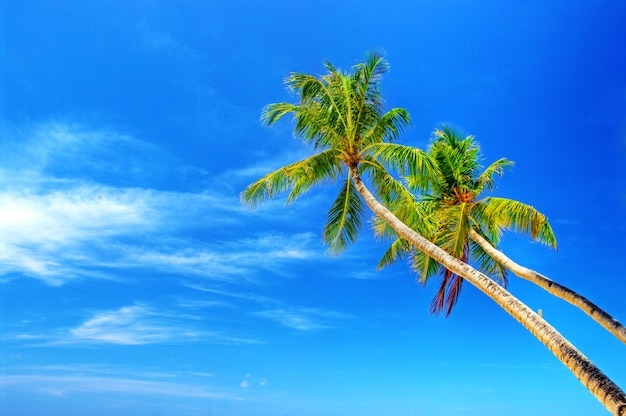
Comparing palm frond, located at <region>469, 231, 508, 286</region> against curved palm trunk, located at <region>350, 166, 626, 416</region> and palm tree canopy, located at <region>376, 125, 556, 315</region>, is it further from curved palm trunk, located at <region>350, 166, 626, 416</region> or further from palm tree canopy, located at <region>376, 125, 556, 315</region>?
curved palm trunk, located at <region>350, 166, 626, 416</region>

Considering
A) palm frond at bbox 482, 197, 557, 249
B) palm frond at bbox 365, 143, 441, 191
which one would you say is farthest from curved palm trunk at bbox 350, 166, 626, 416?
palm frond at bbox 482, 197, 557, 249

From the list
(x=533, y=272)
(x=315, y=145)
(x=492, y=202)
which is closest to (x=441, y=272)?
(x=492, y=202)

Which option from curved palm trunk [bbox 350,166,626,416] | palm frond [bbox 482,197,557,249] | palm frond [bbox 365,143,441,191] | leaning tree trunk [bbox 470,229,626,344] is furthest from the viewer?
palm frond [bbox 482,197,557,249]

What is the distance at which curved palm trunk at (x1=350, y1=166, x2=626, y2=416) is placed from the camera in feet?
21.6

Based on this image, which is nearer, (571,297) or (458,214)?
(571,297)

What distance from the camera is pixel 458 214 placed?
605 inches

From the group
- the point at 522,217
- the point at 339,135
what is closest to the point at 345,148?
the point at 339,135

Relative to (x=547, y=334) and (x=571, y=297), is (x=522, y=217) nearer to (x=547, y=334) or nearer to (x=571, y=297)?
(x=571, y=297)

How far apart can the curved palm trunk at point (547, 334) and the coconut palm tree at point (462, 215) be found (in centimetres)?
283

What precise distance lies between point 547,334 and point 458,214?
7.32 m

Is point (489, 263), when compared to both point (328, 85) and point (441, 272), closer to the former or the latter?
point (441, 272)

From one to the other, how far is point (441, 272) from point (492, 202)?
258 cm

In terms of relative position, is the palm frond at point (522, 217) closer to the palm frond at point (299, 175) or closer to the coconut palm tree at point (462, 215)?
the coconut palm tree at point (462, 215)

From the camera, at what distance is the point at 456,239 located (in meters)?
14.5
